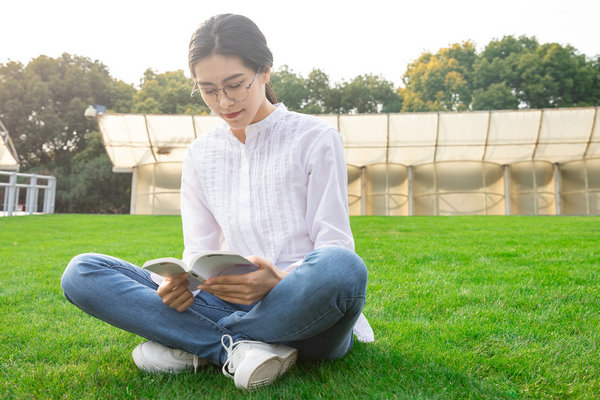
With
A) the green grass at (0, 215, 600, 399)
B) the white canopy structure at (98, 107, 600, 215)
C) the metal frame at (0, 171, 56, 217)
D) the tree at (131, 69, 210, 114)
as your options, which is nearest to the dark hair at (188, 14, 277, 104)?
the green grass at (0, 215, 600, 399)

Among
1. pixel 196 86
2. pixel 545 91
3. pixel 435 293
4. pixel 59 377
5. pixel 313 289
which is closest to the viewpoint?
pixel 313 289

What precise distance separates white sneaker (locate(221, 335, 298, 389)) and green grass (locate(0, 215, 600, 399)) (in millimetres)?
52

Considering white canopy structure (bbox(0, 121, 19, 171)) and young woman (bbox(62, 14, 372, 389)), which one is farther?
white canopy structure (bbox(0, 121, 19, 171))

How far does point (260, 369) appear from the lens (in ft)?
6.53

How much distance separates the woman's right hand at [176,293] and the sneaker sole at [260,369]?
0.37 meters

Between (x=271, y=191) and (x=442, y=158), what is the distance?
1961cm

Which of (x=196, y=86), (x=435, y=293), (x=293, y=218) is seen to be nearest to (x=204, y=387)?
(x=293, y=218)

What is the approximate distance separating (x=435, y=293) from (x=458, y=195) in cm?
1780

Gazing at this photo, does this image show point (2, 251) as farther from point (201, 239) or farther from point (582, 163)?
point (582, 163)

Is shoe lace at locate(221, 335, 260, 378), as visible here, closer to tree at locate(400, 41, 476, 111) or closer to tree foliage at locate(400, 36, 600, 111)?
tree foliage at locate(400, 36, 600, 111)

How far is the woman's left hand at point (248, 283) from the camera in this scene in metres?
1.96

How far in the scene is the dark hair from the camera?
7.60 ft

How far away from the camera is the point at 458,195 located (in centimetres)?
2091

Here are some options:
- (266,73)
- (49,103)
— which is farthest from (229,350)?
(49,103)
